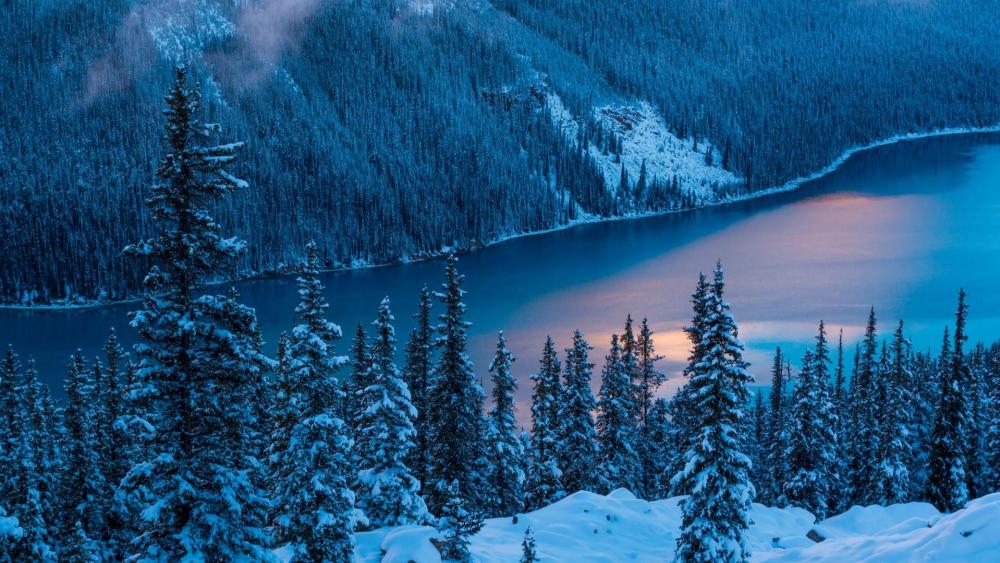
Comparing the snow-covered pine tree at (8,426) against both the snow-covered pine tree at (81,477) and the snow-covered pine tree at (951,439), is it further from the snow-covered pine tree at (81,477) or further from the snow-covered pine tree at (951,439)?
the snow-covered pine tree at (951,439)

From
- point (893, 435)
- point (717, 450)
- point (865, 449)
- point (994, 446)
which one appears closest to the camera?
point (717, 450)

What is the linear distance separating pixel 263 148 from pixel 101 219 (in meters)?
50.4

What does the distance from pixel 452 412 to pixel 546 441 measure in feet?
37.7

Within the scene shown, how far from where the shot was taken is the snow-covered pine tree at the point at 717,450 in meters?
23.0

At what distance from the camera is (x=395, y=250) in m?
168

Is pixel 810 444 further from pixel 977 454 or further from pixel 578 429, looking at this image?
pixel 977 454

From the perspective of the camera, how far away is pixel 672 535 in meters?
31.3

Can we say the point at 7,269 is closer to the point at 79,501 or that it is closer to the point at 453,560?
the point at 79,501

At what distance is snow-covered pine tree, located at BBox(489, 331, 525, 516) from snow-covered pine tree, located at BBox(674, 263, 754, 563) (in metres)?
15.1

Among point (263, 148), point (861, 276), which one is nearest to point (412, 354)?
point (861, 276)

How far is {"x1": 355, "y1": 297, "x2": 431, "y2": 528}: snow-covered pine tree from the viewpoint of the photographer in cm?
2900

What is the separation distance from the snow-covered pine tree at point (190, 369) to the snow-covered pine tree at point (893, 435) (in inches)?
1554

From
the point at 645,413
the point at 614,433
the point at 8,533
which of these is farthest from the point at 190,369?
the point at 645,413

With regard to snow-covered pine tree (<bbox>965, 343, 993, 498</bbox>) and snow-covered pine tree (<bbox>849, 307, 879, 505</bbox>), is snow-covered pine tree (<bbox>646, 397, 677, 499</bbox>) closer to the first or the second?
snow-covered pine tree (<bbox>849, 307, 879, 505</bbox>)
